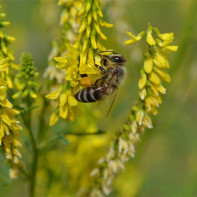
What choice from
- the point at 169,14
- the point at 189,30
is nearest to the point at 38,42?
the point at 169,14

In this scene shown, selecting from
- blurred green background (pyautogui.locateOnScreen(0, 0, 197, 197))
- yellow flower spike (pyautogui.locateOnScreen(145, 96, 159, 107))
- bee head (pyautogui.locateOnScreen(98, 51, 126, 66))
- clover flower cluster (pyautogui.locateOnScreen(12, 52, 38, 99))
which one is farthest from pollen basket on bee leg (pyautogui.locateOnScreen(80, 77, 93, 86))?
blurred green background (pyautogui.locateOnScreen(0, 0, 197, 197))

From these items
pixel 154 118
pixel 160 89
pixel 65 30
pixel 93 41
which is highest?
pixel 93 41

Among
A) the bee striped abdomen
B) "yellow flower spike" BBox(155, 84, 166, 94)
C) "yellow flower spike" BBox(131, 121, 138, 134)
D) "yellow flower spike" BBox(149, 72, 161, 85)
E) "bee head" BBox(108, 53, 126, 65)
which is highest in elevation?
"yellow flower spike" BBox(149, 72, 161, 85)

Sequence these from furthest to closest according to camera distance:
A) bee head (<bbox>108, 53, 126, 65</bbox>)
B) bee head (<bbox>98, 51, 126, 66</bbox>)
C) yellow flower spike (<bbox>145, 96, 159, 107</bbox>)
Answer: bee head (<bbox>108, 53, 126, 65</bbox>) → bee head (<bbox>98, 51, 126, 66</bbox>) → yellow flower spike (<bbox>145, 96, 159, 107</bbox>)

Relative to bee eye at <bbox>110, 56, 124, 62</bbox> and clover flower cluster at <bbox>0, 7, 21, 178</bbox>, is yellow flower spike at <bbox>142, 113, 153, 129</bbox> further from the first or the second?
clover flower cluster at <bbox>0, 7, 21, 178</bbox>

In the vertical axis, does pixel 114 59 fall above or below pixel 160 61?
below

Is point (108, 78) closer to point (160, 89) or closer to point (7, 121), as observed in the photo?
point (160, 89)

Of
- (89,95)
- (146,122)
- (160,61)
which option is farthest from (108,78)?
(160,61)

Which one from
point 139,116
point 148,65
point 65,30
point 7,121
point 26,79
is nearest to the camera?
point 7,121
